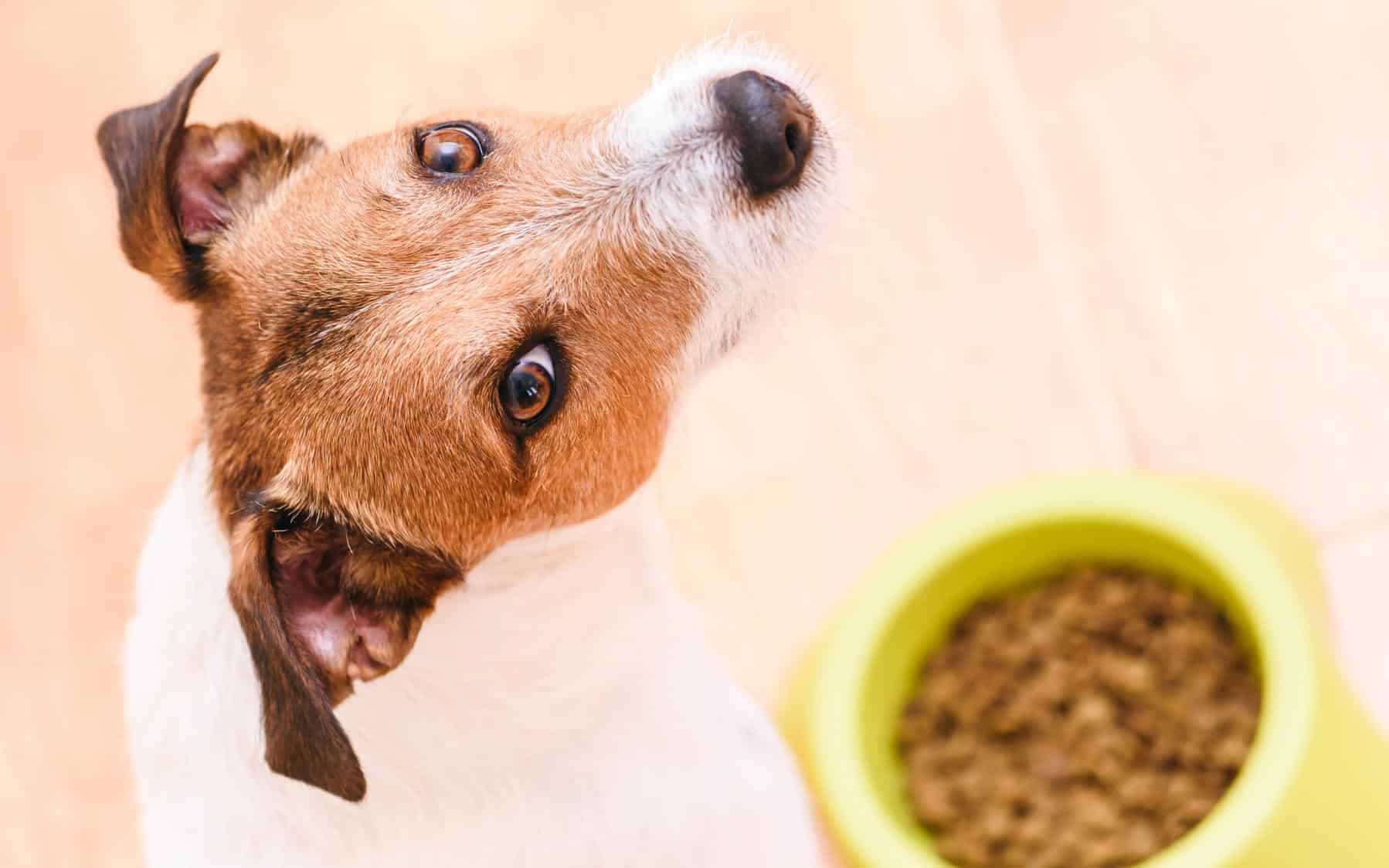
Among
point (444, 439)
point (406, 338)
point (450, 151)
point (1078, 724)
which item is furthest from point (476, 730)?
point (1078, 724)

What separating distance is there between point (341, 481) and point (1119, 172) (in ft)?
5.50

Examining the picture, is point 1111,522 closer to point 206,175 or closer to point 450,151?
point 450,151

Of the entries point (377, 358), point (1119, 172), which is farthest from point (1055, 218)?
point (377, 358)

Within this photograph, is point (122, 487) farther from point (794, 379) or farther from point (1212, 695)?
point (1212, 695)

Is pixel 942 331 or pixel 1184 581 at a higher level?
pixel 942 331

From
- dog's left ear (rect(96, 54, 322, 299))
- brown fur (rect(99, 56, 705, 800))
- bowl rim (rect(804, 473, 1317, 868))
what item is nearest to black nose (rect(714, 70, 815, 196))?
brown fur (rect(99, 56, 705, 800))

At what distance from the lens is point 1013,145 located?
2.68 meters

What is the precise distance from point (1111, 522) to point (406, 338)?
3.76 ft

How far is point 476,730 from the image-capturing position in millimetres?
1702

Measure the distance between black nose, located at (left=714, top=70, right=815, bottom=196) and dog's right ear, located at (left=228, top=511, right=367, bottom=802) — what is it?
72cm

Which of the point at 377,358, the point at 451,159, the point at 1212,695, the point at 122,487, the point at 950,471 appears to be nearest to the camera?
the point at 377,358

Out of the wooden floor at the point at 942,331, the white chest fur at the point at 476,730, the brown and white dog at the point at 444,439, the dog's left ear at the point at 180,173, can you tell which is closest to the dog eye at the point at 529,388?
the brown and white dog at the point at 444,439

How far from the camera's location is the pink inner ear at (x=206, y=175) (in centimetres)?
175

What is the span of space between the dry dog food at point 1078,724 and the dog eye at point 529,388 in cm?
95
